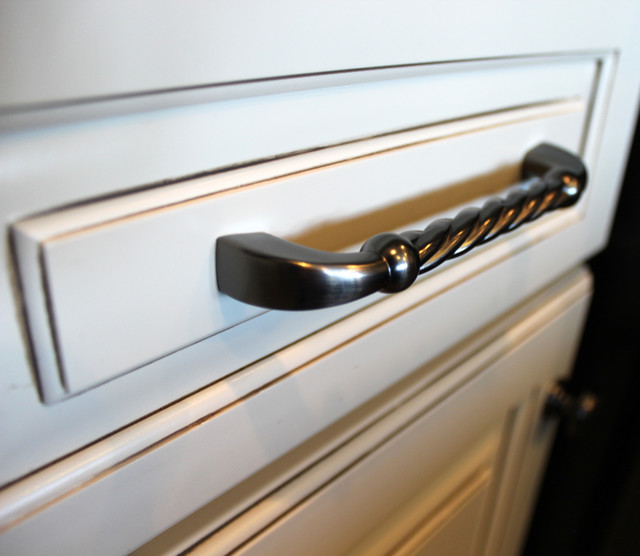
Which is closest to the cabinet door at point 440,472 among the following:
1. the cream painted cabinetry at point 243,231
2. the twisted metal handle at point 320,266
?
the cream painted cabinetry at point 243,231

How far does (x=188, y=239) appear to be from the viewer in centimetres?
17

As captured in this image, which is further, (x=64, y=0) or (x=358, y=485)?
(x=358, y=485)

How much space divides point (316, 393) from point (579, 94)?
0.79 feet


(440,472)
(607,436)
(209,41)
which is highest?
(209,41)

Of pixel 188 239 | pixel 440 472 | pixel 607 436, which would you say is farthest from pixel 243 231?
pixel 607 436

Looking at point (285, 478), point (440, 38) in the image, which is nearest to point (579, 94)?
point (440, 38)

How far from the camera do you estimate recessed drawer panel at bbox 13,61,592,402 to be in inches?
5.8

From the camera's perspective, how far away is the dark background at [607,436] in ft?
1.62

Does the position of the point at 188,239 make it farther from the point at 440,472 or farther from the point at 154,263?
the point at 440,472

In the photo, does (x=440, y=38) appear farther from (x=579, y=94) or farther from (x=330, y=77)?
(x=579, y=94)

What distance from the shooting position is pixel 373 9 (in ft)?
0.61

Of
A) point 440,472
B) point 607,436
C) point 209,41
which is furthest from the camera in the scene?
point 607,436

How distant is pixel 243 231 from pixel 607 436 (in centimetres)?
52

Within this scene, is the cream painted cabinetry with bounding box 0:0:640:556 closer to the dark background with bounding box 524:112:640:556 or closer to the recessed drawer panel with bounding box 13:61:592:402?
the recessed drawer panel with bounding box 13:61:592:402
